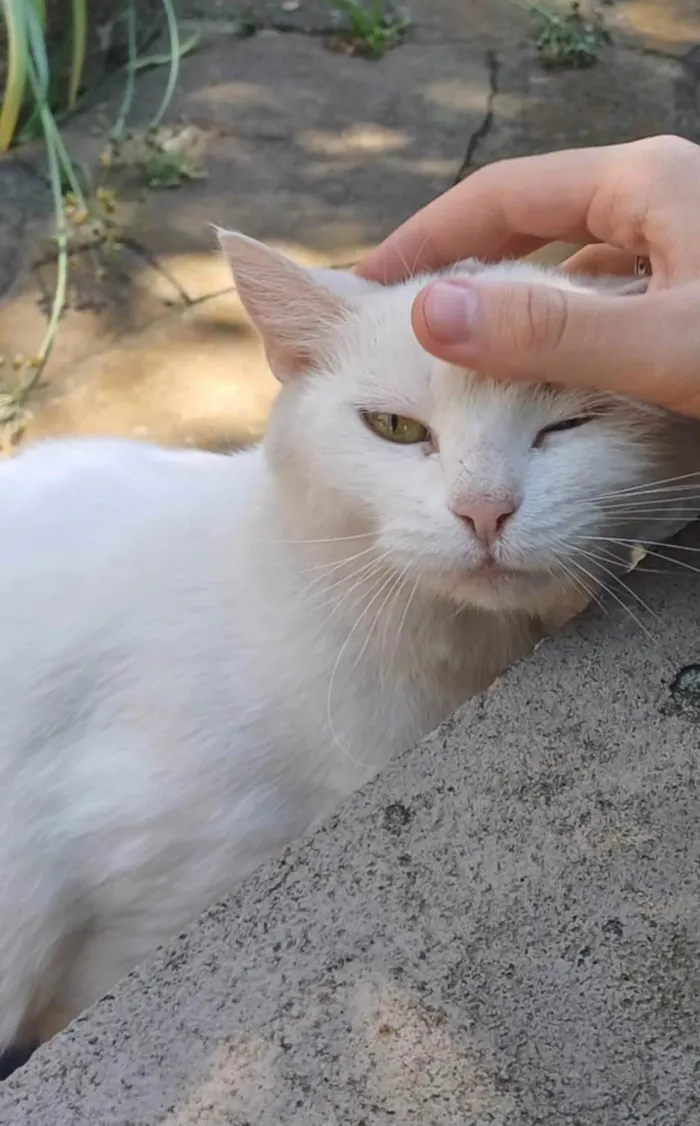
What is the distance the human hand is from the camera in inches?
38.2

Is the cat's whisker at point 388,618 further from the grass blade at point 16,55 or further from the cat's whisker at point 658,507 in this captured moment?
the grass blade at point 16,55

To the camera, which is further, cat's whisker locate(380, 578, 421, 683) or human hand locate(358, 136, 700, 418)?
cat's whisker locate(380, 578, 421, 683)

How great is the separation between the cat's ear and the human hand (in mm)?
165

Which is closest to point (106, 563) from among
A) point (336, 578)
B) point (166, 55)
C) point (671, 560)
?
point (336, 578)

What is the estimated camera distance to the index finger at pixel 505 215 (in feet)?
4.18

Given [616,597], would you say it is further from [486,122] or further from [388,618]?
[486,122]

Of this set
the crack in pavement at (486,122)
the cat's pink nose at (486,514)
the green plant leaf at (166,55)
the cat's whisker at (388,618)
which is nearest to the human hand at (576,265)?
the cat's pink nose at (486,514)

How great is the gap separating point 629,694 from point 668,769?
86 millimetres

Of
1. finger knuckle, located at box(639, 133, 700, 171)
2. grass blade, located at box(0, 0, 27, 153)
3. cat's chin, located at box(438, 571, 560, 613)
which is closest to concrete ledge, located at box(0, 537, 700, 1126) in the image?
cat's chin, located at box(438, 571, 560, 613)

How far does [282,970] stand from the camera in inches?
33.7

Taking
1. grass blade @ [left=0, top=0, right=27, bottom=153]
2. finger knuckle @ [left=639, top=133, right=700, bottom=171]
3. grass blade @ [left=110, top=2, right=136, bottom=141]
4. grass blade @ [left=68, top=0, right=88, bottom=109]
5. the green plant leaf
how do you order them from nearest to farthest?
finger knuckle @ [left=639, top=133, right=700, bottom=171]
grass blade @ [left=0, top=0, right=27, bottom=153]
grass blade @ [left=68, top=0, right=88, bottom=109]
grass blade @ [left=110, top=2, right=136, bottom=141]
the green plant leaf

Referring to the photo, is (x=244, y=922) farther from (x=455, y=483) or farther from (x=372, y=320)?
(x=372, y=320)

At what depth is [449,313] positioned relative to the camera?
0.97 m

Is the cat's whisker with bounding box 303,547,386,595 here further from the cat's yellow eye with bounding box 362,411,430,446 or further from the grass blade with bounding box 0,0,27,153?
the grass blade with bounding box 0,0,27,153
